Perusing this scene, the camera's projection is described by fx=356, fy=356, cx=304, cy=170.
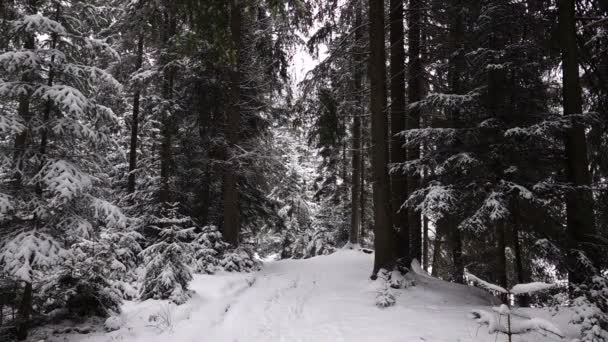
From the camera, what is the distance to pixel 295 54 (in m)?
12.4

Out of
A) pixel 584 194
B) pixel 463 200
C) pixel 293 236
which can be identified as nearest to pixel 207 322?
pixel 463 200

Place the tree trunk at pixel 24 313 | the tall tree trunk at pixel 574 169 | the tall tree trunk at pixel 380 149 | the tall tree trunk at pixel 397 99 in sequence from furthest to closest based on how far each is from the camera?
the tall tree trunk at pixel 397 99, the tall tree trunk at pixel 380 149, the tall tree trunk at pixel 574 169, the tree trunk at pixel 24 313

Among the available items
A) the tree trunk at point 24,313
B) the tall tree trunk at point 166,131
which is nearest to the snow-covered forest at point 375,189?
the tree trunk at point 24,313

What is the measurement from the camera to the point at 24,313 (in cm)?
618

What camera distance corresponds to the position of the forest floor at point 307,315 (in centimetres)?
584

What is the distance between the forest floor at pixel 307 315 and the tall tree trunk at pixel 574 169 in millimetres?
1142

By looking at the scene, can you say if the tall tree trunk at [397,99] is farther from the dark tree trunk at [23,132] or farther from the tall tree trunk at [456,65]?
the dark tree trunk at [23,132]

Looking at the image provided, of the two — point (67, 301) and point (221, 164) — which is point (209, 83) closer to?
point (221, 164)

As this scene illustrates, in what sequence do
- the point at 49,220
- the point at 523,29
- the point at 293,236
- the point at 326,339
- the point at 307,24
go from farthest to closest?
the point at 293,236
the point at 307,24
the point at 523,29
the point at 49,220
the point at 326,339

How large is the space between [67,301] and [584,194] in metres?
9.87

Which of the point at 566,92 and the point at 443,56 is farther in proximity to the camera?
the point at 443,56

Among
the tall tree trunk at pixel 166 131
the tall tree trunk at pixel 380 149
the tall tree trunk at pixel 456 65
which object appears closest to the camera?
the tall tree trunk at pixel 456 65

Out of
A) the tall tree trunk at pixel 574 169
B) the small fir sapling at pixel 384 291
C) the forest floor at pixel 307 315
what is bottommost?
the forest floor at pixel 307 315

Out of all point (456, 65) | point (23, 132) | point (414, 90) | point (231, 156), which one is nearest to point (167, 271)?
point (23, 132)
